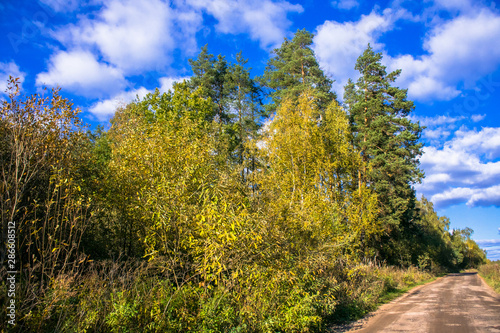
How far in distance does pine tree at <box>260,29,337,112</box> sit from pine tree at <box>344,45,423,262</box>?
413cm

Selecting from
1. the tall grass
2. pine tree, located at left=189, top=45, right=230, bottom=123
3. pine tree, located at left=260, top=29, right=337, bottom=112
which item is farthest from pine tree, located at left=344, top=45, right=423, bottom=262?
the tall grass

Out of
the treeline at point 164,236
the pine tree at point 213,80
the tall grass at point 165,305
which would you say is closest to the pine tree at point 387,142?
the treeline at point 164,236

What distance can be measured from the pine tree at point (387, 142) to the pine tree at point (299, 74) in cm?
413

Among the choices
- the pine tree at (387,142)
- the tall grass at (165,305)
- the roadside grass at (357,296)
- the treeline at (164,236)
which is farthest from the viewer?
the pine tree at (387,142)

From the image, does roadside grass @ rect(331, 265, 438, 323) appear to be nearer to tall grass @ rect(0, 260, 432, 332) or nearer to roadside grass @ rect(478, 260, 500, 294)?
tall grass @ rect(0, 260, 432, 332)

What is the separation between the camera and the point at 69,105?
7359 millimetres

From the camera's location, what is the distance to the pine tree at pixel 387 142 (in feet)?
83.5

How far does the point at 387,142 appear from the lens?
87.9 ft

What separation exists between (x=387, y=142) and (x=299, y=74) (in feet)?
34.9

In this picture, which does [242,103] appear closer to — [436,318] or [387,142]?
A: [387,142]

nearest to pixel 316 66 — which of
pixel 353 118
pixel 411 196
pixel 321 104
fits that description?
pixel 321 104

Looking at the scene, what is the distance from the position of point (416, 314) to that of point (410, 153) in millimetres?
19390

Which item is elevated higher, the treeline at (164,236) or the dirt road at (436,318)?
the treeline at (164,236)

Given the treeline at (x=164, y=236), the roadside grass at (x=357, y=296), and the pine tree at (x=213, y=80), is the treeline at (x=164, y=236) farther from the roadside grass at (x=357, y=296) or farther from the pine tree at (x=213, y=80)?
the pine tree at (x=213, y=80)
